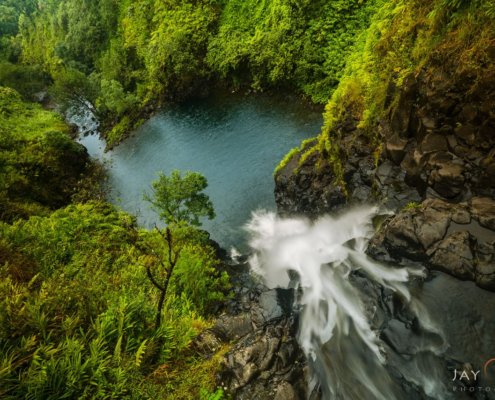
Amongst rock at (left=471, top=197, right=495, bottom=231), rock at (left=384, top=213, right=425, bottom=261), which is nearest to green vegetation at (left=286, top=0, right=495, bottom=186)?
rock at (left=471, top=197, right=495, bottom=231)

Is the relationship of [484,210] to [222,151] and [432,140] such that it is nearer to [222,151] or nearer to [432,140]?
[432,140]

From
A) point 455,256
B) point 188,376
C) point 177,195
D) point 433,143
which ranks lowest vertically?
point 177,195

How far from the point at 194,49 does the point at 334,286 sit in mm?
33947

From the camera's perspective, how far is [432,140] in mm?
11578

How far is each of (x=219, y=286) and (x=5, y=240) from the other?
28.4ft

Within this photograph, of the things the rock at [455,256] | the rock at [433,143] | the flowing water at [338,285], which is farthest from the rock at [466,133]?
the flowing water at [338,285]

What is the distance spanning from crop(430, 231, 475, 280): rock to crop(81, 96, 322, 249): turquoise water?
11478 mm

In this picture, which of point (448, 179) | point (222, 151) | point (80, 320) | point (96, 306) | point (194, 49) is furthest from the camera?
point (194, 49)

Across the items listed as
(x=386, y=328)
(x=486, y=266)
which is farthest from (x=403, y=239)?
(x=386, y=328)

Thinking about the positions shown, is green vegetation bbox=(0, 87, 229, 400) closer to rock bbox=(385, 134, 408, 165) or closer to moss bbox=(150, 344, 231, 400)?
moss bbox=(150, 344, 231, 400)

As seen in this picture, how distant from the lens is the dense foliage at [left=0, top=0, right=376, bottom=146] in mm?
27656

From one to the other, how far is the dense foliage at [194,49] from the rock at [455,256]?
749 inches

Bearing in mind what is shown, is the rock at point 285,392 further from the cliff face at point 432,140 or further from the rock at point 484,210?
the rock at point 484,210

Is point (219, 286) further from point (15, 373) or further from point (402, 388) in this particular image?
point (15, 373)
